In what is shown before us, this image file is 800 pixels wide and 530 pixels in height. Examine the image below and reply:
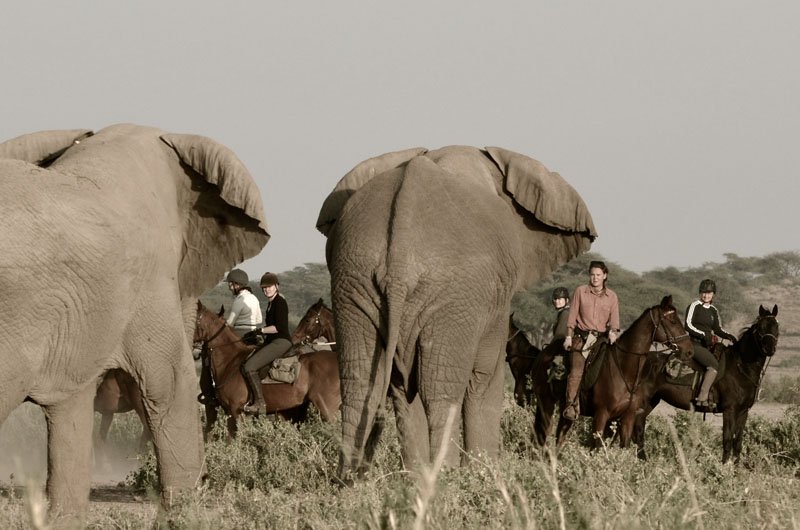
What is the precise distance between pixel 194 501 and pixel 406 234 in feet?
6.13

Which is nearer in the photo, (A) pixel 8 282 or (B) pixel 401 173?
(A) pixel 8 282

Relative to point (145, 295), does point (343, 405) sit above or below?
below

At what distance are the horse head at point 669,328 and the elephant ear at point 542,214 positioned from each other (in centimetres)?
301

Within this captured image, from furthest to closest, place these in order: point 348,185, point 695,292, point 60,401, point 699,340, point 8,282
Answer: point 695,292
point 699,340
point 348,185
point 60,401
point 8,282

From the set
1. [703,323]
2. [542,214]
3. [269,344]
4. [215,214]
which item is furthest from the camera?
[703,323]

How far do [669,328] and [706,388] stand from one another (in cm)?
106

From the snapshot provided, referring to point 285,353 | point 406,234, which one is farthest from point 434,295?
point 285,353

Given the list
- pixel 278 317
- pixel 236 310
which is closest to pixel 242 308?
pixel 236 310

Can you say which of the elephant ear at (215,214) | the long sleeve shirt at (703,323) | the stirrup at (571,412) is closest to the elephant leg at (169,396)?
the elephant ear at (215,214)

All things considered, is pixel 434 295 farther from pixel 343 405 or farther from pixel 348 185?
pixel 348 185

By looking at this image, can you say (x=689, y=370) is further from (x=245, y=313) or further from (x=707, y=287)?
(x=245, y=313)

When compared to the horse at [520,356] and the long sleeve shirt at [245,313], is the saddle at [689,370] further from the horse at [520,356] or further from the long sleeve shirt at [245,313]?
the long sleeve shirt at [245,313]

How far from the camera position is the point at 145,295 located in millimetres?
7387

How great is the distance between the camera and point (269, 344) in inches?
559
